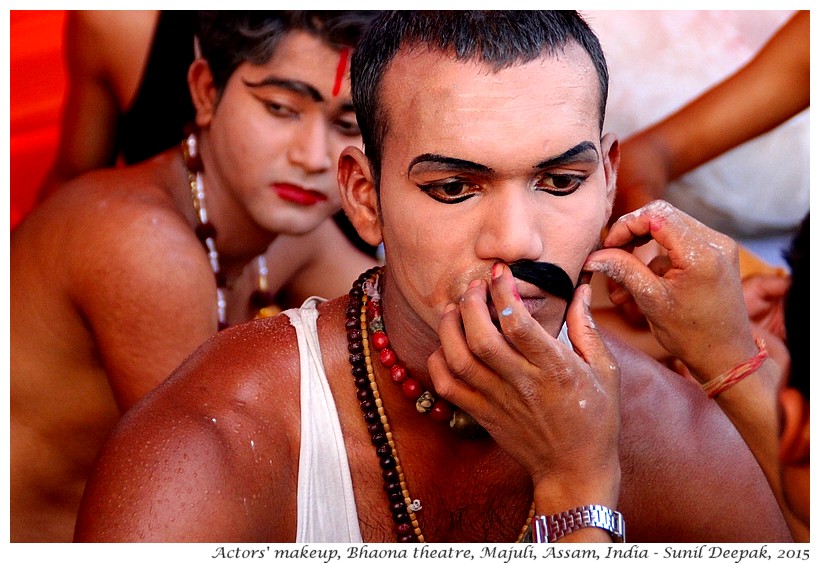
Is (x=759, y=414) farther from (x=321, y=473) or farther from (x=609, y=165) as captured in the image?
(x=321, y=473)

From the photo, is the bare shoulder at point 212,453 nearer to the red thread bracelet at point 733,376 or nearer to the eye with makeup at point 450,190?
the eye with makeup at point 450,190

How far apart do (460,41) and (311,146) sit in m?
1.07

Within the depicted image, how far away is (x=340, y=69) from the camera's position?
311 cm

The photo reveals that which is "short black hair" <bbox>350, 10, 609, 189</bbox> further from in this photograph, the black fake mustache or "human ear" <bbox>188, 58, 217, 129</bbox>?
"human ear" <bbox>188, 58, 217, 129</bbox>

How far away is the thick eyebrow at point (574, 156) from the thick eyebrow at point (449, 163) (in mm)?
112

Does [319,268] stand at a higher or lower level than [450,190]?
lower

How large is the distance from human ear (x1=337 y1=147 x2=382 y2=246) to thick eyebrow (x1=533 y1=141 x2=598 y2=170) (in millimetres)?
402

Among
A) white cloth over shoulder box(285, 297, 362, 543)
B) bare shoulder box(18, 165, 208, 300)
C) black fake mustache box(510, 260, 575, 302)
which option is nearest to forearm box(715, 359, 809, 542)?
black fake mustache box(510, 260, 575, 302)

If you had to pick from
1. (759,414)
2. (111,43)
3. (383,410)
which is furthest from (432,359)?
(111,43)

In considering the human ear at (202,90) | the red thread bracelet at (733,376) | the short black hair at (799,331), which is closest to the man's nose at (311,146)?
the human ear at (202,90)

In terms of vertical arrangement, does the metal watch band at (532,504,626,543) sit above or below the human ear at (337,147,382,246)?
below

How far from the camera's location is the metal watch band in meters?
2.07
